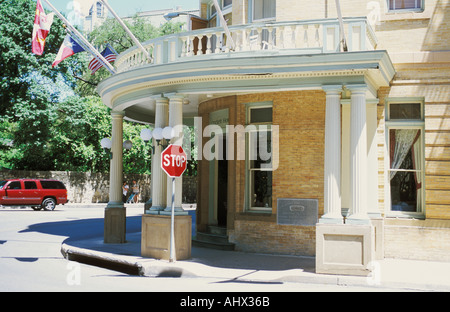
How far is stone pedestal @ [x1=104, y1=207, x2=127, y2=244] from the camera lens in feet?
52.4

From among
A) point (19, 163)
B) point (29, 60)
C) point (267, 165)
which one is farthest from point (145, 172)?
point (267, 165)

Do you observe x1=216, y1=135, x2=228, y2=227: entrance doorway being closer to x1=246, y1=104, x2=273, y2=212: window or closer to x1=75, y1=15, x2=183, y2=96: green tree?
x1=246, y1=104, x2=273, y2=212: window

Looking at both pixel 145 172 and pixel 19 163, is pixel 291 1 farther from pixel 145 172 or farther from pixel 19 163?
pixel 145 172

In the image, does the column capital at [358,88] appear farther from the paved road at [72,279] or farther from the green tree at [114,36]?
the green tree at [114,36]

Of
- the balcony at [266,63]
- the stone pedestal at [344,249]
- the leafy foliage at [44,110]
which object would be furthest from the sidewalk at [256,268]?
the leafy foliage at [44,110]

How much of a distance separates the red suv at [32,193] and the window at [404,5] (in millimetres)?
24020

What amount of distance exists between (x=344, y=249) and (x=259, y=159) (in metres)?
4.40

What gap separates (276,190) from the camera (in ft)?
46.6

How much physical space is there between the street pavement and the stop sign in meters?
2.08

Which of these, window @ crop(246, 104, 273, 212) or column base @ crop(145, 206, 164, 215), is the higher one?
window @ crop(246, 104, 273, 212)

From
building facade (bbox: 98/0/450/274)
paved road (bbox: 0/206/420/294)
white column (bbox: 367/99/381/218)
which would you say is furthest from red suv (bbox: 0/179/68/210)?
white column (bbox: 367/99/381/218)

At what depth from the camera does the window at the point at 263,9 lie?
1538 centimetres

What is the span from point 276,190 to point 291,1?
522 centimetres

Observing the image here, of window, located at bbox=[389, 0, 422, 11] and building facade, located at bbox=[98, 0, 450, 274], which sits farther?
window, located at bbox=[389, 0, 422, 11]
